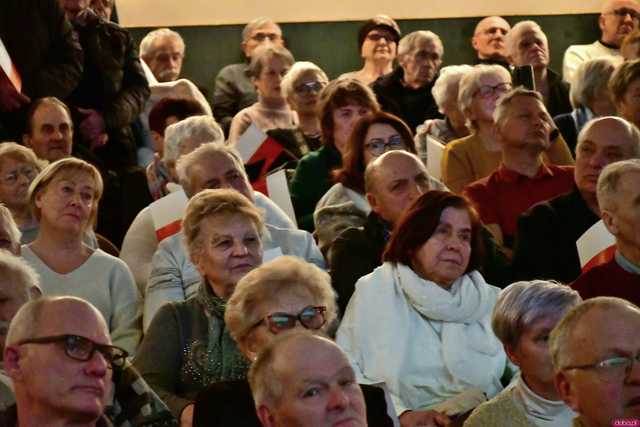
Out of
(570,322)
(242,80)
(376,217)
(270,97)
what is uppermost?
(570,322)

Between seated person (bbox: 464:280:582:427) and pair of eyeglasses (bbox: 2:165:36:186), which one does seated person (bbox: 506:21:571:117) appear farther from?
seated person (bbox: 464:280:582:427)

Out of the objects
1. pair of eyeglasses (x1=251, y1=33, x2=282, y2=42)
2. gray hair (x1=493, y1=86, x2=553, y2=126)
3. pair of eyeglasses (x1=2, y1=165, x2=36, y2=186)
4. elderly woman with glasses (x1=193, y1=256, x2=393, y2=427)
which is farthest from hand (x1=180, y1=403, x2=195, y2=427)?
pair of eyeglasses (x1=251, y1=33, x2=282, y2=42)

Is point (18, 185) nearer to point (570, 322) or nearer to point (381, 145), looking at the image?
point (381, 145)

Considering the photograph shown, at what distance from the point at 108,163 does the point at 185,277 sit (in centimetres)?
213

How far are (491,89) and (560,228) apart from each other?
1.75 m

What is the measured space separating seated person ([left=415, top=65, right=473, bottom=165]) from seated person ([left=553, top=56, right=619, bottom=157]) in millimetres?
535

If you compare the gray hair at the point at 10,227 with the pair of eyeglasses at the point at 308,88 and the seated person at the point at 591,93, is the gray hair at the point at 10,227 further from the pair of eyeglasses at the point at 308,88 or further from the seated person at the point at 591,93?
the seated person at the point at 591,93

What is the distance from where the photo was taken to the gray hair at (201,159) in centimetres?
635

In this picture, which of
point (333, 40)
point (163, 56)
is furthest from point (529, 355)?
point (333, 40)

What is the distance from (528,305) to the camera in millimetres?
4848

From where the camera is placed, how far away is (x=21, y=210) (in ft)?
21.5

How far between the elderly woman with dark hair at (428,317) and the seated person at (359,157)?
3.33ft

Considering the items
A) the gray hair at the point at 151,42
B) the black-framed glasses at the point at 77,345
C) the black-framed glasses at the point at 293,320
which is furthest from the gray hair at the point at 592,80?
the black-framed glasses at the point at 77,345

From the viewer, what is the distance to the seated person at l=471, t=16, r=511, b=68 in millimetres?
10492
